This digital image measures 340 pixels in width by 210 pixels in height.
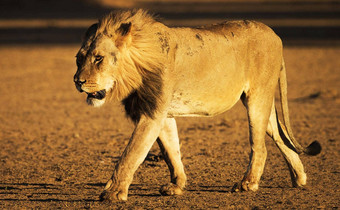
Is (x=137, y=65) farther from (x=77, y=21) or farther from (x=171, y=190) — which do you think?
(x=77, y=21)

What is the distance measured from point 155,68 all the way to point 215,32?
3.31 ft

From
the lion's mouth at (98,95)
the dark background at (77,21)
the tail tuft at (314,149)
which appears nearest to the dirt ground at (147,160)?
the tail tuft at (314,149)

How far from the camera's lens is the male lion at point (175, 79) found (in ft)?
18.3

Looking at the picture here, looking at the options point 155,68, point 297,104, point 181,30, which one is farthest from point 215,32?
point 297,104

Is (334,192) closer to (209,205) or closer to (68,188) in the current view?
(209,205)

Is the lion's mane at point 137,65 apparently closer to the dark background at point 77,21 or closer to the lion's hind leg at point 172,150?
the lion's hind leg at point 172,150

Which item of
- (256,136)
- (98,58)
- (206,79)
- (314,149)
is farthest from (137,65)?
(314,149)

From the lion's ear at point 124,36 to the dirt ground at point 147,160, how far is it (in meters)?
1.33

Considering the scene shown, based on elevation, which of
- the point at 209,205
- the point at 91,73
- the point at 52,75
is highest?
the point at 91,73

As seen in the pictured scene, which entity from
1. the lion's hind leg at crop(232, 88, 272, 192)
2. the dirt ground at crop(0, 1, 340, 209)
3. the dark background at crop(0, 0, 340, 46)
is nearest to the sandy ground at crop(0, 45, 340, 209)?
the dirt ground at crop(0, 1, 340, 209)

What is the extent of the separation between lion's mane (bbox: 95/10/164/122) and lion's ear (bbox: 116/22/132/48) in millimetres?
11

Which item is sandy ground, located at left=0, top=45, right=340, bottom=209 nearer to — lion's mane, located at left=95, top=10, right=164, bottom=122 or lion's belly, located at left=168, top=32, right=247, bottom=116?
lion's mane, located at left=95, top=10, right=164, bottom=122

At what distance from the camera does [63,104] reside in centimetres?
1274

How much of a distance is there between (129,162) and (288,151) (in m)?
1.91
